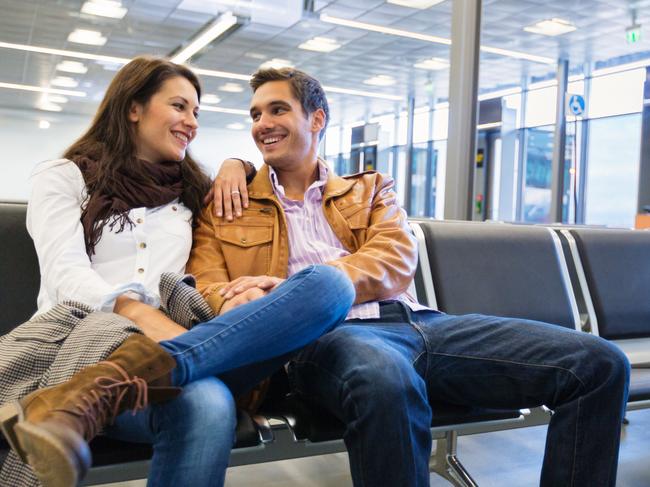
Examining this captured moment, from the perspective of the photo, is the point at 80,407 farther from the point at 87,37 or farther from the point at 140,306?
the point at 87,37

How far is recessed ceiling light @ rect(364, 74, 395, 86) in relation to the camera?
9.18m

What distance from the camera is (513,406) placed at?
173 cm

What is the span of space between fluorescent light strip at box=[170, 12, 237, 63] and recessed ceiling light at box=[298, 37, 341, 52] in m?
1.11

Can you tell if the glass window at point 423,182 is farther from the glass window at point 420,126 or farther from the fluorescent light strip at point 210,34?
the fluorescent light strip at point 210,34

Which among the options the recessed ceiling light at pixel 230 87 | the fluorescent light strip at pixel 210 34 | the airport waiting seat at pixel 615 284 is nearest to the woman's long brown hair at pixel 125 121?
the airport waiting seat at pixel 615 284

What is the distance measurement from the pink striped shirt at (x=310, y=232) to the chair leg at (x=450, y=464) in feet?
2.25

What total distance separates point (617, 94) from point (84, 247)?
9.85m

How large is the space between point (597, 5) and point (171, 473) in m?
8.65

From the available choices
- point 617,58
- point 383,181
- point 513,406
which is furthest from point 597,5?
point 513,406

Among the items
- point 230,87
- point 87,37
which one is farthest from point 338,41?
point 87,37

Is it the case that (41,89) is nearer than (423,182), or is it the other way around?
(41,89)

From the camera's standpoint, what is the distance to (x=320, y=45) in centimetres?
709

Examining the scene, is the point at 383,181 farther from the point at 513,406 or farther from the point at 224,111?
the point at 224,111

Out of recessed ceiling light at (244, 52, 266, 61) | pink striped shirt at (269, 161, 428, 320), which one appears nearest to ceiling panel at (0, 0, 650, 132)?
recessed ceiling light at (244, 52, 266, 61)
